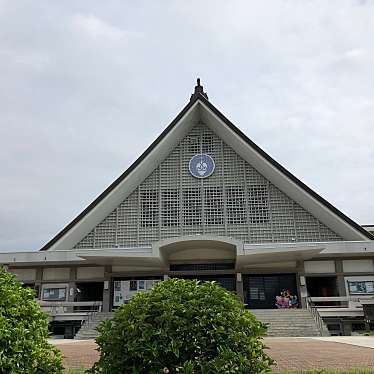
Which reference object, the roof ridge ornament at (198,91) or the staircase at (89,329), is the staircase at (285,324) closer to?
the staircase at (89,329)

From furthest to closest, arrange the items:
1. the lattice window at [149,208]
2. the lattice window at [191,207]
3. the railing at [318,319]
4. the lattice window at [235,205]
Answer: the lattice window at [149,208]
the lattice window at [191,207]
the lattice window at [235,205]
the railing at [318,319]

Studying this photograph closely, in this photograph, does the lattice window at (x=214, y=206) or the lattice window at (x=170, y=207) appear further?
the lattice window at (x=170, y=207)

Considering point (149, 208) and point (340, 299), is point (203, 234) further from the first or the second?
point (340, 299)

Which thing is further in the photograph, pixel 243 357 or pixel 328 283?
pixel 328 283

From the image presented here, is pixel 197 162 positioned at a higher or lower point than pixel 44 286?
higher

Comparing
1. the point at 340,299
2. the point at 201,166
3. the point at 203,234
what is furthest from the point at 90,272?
the point at 340,299

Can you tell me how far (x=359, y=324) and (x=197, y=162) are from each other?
1110 centimetres

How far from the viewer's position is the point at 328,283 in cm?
2284

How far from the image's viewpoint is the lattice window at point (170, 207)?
22.3m

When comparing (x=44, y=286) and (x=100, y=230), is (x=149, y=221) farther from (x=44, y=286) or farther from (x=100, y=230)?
(x=44, y=286)

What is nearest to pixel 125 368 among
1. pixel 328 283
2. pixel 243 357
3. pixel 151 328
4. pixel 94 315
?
pixel 151 328

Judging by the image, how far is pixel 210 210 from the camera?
22.4m

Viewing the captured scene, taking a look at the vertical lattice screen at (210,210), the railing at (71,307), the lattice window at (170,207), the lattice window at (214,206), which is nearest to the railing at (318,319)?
the vertical lattice screen at (210,210)

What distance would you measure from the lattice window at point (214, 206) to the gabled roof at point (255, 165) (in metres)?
2.54
